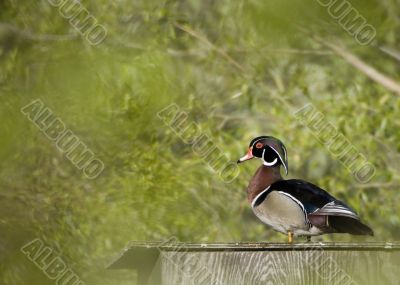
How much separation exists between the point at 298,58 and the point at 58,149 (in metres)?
2.06

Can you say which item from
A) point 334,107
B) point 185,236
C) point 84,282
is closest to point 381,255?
point 84,282

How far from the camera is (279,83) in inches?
279

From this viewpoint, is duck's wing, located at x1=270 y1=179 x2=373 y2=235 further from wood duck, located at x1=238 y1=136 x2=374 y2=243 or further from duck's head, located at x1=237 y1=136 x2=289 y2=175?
duck's head, located at x1=237 y1=136 x2=289 y2=175

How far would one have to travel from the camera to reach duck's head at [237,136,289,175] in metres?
3.74

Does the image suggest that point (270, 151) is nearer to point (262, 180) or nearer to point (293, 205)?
point (262, 180)

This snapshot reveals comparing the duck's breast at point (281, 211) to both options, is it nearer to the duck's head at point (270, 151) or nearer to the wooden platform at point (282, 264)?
the duck's head at point (270, 151)

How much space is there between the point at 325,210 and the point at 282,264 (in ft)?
2.57

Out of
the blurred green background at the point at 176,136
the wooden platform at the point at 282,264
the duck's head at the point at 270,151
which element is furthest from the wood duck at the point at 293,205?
the blurred green background at the point at 176,136

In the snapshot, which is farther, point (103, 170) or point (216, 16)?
point (216, 16)

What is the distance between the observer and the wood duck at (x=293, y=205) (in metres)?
3.25

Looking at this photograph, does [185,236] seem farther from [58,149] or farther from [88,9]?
[88,9]

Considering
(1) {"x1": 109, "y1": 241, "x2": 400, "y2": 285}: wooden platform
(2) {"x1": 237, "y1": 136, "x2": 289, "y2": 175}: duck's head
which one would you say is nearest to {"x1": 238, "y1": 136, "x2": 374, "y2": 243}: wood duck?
(2) {"x1": 237, "y1": 136, "x2": 289, "y2": 175}: duck's head

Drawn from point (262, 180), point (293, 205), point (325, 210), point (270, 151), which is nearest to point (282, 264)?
point (325, 210)

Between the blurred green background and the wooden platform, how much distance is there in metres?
2.46
